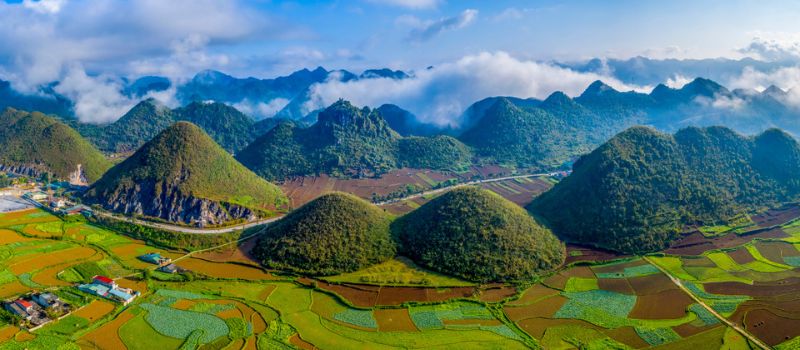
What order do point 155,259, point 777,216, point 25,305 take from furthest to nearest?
point 777,216 → point 155,259 → point 25,305

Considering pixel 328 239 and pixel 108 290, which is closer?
pixel 108 290

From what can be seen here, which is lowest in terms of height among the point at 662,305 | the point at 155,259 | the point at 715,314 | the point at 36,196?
the point at 715,314

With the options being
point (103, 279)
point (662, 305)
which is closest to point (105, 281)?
point (103, 279)

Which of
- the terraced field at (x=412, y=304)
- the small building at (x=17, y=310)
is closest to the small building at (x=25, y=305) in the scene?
the small building at (x=17, y=310)

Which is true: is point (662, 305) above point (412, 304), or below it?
below

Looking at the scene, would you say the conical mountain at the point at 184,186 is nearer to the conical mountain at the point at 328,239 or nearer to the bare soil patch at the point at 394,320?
the conical mountain at the point at 328,239

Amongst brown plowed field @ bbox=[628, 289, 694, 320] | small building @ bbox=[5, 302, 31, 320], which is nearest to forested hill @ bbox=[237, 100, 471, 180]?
small building @ bbox=[5, 302, 31, 320]

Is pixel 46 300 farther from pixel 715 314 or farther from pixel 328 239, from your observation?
pixel 715 314
